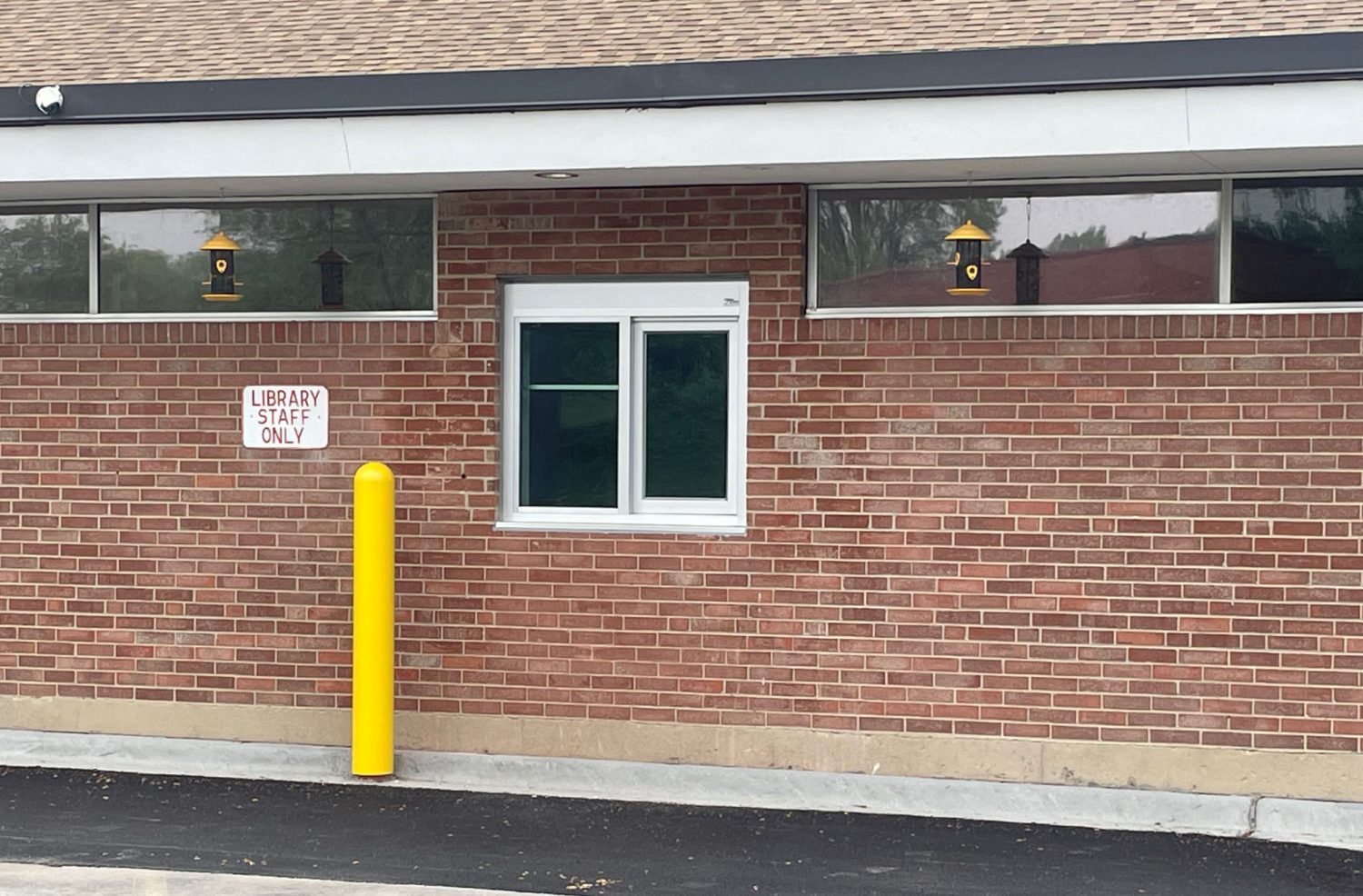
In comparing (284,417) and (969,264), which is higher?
(969,264)

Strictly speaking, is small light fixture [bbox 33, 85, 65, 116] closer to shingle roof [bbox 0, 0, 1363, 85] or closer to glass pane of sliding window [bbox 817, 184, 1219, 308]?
shingle roof [bbox 0, 0, 1363, 85]

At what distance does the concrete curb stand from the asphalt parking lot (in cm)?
13

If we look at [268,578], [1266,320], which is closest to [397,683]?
[268,578]

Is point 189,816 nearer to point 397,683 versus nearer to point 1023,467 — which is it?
point 397,683

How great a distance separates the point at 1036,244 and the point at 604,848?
3618 millimetres

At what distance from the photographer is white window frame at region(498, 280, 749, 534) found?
10.0m

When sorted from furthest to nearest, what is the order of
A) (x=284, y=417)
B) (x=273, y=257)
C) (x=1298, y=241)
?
(x=273, y=257) < (x=284, y=417) < (x=1298, y=241)

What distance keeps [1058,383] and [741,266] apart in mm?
1721

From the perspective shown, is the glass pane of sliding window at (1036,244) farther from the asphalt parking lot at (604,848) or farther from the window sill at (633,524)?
the asphalt parking lot at (604,848)

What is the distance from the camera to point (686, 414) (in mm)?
10156

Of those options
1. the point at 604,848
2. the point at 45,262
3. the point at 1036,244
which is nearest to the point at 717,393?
the point at 1036,244

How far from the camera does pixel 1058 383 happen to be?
9422mm

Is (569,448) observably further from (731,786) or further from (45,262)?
(45,262)

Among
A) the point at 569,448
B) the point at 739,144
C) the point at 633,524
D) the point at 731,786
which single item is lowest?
the point at 731,786
